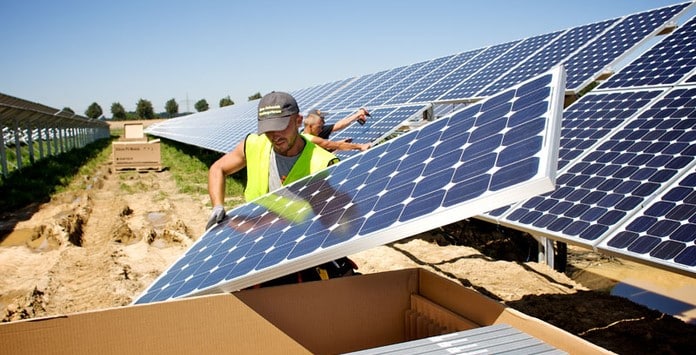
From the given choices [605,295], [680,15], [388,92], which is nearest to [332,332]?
[605,295]

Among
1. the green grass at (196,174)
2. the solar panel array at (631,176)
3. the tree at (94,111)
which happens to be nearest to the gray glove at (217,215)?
the solar panel array at (631,176)

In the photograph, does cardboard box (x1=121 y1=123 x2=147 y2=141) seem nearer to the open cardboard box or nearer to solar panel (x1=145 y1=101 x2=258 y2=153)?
solar panel (x1=145 y1=101 x2=258 y2=153)

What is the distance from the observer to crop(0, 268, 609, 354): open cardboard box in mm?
2680

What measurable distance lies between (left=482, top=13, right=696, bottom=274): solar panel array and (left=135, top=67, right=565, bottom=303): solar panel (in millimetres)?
2091

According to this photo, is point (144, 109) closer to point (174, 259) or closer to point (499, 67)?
point (499, 67)

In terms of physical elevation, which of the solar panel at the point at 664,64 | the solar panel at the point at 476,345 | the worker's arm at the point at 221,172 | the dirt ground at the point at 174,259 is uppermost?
the solar panel at the point at 664,64

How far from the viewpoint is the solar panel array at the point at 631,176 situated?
14.7ft

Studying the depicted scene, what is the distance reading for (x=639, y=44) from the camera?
35.4 ft

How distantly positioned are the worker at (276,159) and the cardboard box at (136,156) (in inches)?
834

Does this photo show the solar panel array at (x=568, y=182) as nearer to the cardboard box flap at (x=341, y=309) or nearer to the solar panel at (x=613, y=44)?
the solar panel at (x=613, y=44)

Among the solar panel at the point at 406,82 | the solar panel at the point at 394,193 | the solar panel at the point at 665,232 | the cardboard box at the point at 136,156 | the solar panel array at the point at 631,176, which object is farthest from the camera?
the cardboard box at the point at 136,156

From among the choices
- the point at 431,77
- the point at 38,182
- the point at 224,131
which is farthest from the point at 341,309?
the point at 224,131

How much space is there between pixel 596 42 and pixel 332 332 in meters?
11.2

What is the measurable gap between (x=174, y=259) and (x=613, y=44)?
9481 mm
